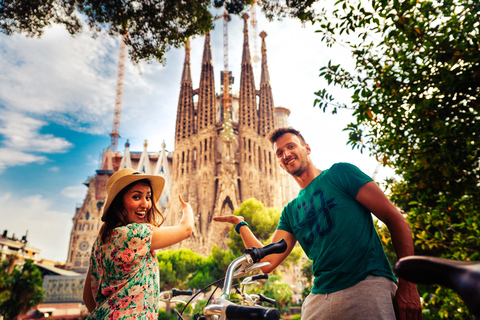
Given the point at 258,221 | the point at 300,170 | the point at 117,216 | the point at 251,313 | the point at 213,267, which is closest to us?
the point at 251,313

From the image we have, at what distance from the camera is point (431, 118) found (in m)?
3.24

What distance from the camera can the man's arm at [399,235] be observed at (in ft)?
4.50

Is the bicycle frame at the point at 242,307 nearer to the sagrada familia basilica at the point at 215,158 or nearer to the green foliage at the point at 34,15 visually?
the green foliage at the point at 34,15

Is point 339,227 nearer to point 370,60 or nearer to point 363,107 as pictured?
point 363,107

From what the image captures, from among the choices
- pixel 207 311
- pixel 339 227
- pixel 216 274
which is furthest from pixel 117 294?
pixel 216 274

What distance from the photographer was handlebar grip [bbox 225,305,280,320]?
804 millimetres

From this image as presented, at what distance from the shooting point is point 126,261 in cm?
154

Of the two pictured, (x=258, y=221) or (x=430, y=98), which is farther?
(x=258, y=221)

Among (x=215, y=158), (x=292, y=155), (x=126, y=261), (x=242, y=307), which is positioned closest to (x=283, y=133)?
(x=292, y=155)

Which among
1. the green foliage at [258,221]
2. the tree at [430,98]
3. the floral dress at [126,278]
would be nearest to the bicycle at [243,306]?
the floral dress at [126,278]

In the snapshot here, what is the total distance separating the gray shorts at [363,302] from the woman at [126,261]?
94 centimetres

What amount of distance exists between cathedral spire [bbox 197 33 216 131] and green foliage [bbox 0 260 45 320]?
2603 centimetres

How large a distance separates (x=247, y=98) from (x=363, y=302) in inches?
1690

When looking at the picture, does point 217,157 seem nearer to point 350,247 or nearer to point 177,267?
point 177,267
